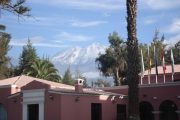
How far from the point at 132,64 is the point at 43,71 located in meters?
36.0

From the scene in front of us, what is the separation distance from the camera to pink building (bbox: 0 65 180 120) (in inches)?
1208

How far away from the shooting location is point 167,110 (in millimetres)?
35781

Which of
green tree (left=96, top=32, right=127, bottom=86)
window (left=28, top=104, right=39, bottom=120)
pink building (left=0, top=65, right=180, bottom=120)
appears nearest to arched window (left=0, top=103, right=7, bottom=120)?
pink building (left=0, top=65, right=180, bottom=120)

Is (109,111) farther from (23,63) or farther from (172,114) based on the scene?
(23,63)

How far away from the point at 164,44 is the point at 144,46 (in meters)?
4.72

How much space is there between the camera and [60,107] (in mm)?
29938

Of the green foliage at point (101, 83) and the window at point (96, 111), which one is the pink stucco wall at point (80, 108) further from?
the green foliage at point (101, 83)

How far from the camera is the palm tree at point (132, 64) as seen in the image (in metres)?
21.2

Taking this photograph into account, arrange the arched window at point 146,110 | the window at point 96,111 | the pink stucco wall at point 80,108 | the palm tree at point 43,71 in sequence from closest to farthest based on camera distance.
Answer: the pink stucco wall at point 80,108
the window at point 96,111
the arched window at point 146,110
the palm tree at point 43,71

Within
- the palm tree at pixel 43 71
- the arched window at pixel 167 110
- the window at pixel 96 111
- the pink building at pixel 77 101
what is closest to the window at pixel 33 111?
the pink building at pixel 77 101

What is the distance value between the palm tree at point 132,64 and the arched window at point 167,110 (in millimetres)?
14580

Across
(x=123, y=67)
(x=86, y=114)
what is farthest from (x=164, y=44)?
(x=86, y=114)

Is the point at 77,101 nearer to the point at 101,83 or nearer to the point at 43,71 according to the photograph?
the point at 43,71

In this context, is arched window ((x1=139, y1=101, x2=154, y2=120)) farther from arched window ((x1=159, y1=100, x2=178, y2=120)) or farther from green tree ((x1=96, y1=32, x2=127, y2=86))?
green tree ((x1=96, y1=32, x2=127, y2=86))
